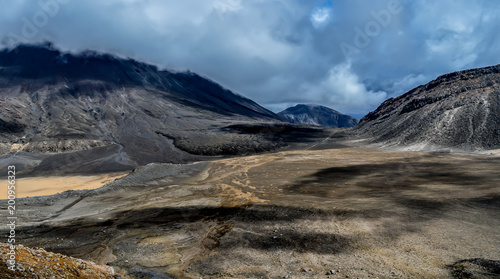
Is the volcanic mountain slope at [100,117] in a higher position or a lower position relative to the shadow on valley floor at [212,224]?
higher

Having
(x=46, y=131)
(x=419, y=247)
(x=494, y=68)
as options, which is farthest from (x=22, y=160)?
(x=494, y=68)

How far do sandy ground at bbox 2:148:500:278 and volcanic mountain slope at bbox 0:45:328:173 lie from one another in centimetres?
3059

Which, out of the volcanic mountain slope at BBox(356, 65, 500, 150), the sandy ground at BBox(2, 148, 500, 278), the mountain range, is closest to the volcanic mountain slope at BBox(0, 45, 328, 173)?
the mountain range

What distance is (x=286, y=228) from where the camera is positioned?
1388 cm

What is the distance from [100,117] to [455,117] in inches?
4195

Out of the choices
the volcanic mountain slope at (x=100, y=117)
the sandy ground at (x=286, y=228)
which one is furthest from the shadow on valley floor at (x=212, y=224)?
the volcanic mountain slope at (x=100, y=117)

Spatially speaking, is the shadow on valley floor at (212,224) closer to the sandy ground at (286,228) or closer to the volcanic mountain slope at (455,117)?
the sandy ground at (286,228)

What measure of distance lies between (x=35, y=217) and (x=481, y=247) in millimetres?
24984

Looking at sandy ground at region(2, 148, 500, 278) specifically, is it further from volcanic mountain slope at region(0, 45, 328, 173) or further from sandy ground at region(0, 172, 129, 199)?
volcanic mountain slope at region(0, 45, 328, 173)

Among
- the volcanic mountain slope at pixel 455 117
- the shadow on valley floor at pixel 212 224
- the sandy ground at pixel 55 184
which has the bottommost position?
the sandy ground at pixel 55 184

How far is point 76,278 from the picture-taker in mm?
6723

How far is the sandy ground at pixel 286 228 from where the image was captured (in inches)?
Answer: 393

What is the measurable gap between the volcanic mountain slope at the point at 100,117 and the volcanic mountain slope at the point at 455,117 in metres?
31.4

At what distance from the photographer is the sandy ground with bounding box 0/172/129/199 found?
3108cm
